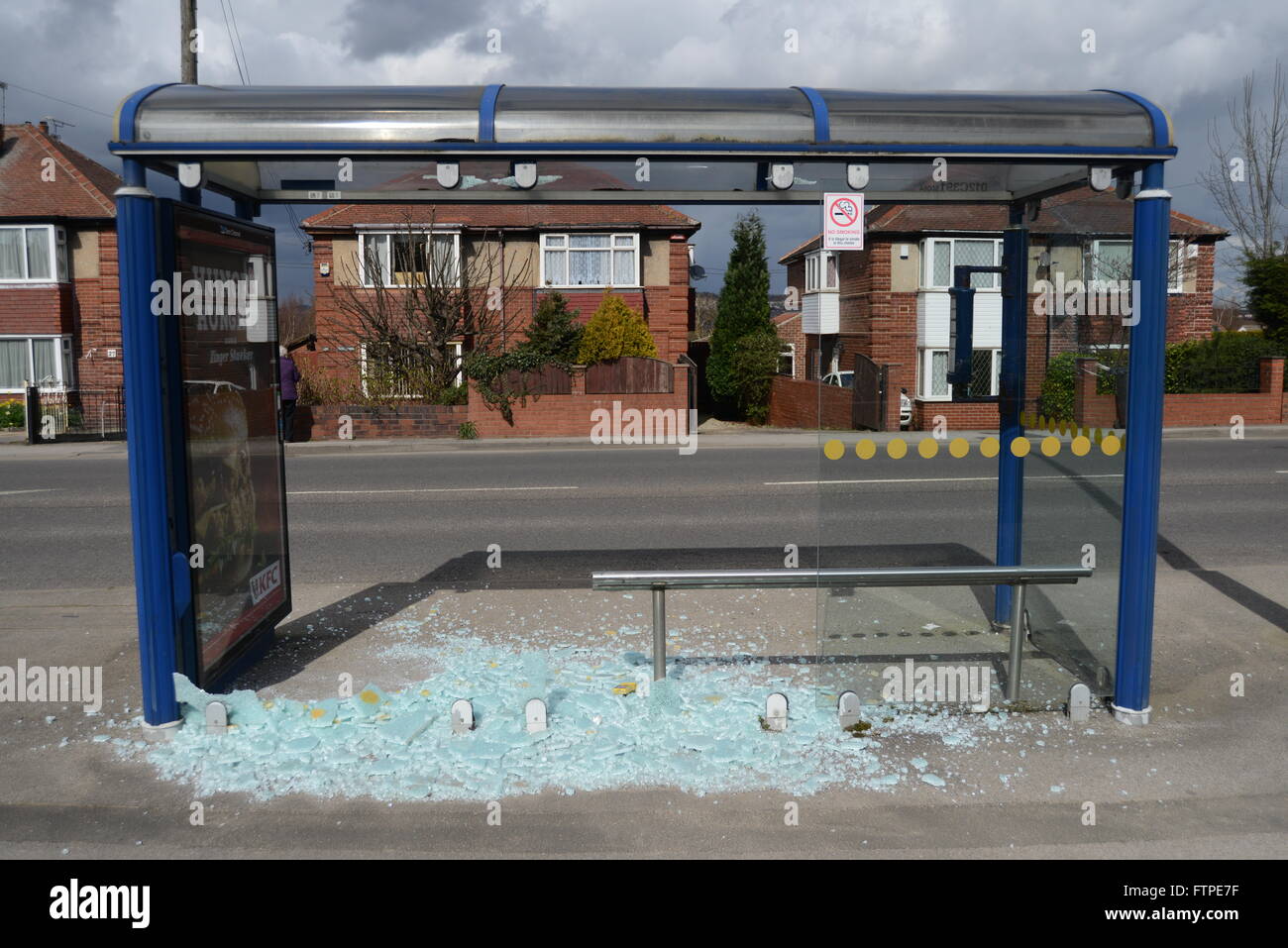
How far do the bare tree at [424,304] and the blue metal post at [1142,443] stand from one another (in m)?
18.4

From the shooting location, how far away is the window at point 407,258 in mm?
23875

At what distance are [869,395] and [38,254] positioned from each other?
1062 inches

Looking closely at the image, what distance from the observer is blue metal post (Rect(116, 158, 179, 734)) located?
4281mm

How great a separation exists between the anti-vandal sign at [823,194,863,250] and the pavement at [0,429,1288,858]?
0.92 metres

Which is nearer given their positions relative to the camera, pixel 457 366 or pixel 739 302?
pixel 457 366

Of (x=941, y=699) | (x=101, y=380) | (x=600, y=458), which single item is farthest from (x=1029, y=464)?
(x=101, y=380)

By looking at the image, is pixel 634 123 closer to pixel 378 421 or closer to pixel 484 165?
pixel 484 165

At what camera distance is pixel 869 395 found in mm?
5172

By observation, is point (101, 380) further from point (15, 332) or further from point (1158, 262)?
point (1158, 262)

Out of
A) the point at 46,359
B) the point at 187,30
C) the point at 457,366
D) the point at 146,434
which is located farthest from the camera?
the point at 46,359

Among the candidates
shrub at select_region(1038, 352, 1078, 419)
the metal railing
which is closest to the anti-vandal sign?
shrub at select_region(1038, 352, 1078, 419)

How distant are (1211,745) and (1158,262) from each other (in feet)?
6.63

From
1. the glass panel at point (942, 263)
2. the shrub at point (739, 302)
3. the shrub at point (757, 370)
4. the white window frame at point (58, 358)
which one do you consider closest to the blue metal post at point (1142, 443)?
the glass panel at point (942, 263)

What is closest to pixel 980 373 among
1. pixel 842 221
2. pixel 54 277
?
pixel 842 221
